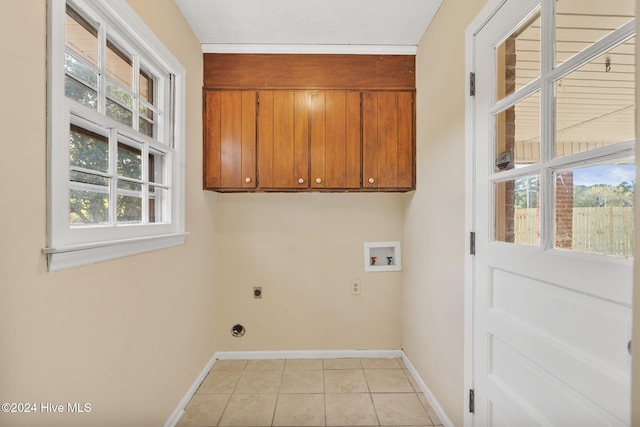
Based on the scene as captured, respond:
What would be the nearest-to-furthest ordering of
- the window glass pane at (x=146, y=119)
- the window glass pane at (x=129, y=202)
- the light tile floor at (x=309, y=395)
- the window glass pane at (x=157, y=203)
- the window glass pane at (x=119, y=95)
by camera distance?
the window glass pane at (x=119, y=95), the window glass pane at (x=129, y=202), the window glass pane at (x=146, y=119), the window glass pane at (x=157, y=203), the light tile floor at (x=309, y=395)

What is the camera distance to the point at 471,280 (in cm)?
148

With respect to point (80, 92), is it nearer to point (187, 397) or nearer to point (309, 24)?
point (309, 24)

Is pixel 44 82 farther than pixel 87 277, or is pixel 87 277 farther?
pixel 87 277

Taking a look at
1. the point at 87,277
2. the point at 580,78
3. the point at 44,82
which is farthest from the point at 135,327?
the point at 580,78

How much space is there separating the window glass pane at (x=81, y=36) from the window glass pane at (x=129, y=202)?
540mm

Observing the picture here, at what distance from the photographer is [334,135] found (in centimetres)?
230

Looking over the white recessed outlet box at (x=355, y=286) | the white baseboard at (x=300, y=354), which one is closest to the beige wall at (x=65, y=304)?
the white baseboard at (x=300, y=354)

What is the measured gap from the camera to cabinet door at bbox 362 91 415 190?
7.55ft

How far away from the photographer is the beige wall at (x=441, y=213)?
1.59 meters

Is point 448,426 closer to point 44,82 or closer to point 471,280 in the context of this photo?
point 471,280

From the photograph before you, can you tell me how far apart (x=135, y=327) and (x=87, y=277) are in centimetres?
43

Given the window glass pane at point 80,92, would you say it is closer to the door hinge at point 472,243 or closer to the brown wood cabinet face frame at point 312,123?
the brown wood cabinet face frame at point 312,123

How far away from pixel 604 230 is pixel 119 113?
1.90 meters

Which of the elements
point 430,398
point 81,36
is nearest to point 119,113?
point 81,36
